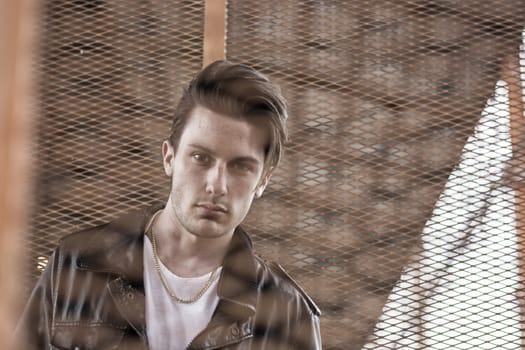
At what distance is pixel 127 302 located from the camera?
94cm

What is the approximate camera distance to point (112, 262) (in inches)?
39.0

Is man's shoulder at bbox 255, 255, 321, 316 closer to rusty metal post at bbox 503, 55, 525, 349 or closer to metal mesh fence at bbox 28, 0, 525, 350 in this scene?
metal mesh fence at bbox 28, 0, 525, 350

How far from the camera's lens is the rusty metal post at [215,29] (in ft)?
4.43

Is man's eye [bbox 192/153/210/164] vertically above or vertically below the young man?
above

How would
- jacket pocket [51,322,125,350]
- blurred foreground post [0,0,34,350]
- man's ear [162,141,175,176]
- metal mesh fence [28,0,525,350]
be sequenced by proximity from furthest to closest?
metal mesh fence [28,0,525,350] < man's ear [162,141,175,176] < jacket pocket [51,322,125,350] < blurred foreground post [0,0,34,350]

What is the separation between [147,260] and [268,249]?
0.36 meters

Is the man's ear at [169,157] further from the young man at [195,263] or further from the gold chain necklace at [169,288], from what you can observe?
the gold chain necklace at [169,288]

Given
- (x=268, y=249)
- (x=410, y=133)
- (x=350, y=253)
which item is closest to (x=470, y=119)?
(x=410, y=133)

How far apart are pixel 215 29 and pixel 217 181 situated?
475 mm

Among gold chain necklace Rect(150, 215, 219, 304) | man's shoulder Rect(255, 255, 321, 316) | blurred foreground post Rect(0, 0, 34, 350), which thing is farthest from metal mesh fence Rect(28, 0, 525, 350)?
blurred foreground post Rect(0, 0, 34, 350)

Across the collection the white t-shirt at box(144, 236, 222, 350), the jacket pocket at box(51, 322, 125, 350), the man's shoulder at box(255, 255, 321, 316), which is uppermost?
the white t-shirt at box(144, 236, 222, 350)

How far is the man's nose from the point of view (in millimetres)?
979

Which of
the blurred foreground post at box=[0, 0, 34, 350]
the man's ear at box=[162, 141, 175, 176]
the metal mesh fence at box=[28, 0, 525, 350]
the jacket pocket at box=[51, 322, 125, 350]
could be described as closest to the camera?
the blurred foreground post at box=[0, 0, 34, 350]

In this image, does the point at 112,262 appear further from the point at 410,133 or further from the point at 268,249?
the point at 410,133
